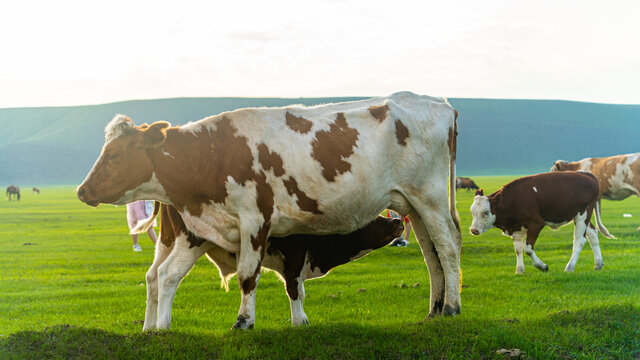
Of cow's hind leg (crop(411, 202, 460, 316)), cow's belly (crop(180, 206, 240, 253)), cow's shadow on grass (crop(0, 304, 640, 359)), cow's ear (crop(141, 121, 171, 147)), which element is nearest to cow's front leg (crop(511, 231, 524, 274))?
cow's hind leg (crop(411, 202, 460, 316))

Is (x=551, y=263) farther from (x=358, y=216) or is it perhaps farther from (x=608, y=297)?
(x=358, y=216)

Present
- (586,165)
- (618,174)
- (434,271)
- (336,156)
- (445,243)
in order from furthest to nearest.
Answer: (586,165) → (618,174) → (434,271) → (445,243) → (336,156)

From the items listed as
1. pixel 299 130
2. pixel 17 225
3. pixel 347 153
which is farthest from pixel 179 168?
pixel 17 225

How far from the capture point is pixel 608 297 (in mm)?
10172

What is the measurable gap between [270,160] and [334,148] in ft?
2.72

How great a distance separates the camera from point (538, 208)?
13500mm

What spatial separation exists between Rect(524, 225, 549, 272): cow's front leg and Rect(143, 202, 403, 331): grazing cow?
5.46 m

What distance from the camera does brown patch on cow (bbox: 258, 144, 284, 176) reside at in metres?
7.00

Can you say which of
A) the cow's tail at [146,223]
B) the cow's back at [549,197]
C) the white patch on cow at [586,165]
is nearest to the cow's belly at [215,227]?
the cow's tail at [146,223]

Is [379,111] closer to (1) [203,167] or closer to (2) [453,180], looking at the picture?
(2) [453,180]

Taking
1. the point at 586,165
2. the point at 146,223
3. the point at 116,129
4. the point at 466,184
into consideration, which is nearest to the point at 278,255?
the point at 146,223

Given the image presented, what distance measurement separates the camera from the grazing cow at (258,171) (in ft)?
22.7

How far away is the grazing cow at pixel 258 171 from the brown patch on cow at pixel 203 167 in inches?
0.5

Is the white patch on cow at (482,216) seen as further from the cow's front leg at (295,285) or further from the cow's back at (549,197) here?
the cow's front leg at (295,285)
